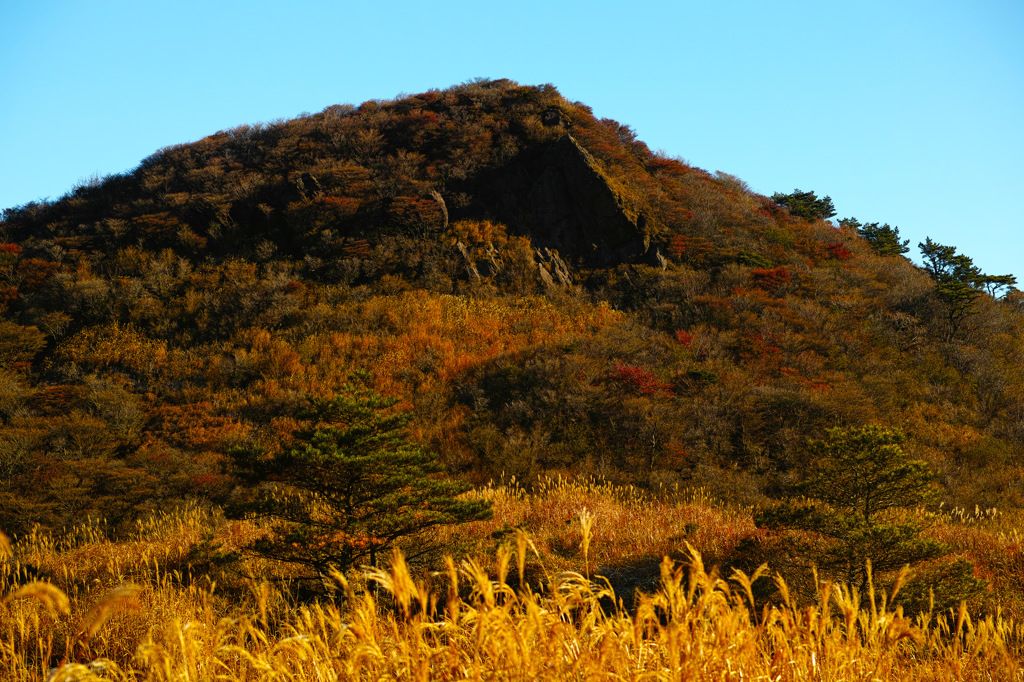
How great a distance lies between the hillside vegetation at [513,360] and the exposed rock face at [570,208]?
14cm

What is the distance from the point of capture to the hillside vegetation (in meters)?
6.62

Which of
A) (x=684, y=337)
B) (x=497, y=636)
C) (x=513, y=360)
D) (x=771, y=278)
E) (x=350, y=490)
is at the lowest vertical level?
(x=350, y=490)

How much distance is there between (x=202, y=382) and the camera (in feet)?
62.2

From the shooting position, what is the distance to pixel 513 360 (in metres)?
18.8

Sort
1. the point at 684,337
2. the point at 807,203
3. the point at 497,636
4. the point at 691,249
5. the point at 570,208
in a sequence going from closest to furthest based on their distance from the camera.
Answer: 1. the point at 497,636
2. the point at 684,337
3. the point at 691,249
4. the point at 570,208
5. the point at 807,203

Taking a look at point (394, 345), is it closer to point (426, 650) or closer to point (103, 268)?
point (103, 268)

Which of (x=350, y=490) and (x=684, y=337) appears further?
(x=684, y=337)

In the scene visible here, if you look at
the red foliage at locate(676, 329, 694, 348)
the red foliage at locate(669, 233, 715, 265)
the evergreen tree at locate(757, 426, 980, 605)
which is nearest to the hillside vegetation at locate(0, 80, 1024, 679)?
the evergreen tree at locate(757, 426, 980, 605)

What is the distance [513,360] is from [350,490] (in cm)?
1267

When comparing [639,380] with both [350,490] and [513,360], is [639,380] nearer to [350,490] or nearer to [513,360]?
[513,360]

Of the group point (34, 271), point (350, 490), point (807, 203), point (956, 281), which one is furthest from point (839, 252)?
point (34, 271)

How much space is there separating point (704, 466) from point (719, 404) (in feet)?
11.2

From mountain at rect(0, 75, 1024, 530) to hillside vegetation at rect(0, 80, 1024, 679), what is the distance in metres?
0.12

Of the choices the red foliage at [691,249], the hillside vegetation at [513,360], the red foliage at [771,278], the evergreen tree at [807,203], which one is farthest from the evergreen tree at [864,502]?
the evergreen tree at [807,203]
